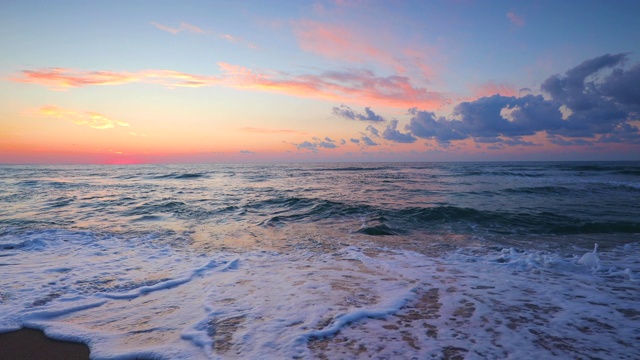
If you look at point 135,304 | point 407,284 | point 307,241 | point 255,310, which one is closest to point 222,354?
point 255,310

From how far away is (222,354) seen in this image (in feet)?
10.4

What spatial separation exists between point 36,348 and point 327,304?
3.31 metres

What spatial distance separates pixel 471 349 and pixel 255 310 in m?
2.63

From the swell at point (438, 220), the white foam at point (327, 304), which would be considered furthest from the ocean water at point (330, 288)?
the swell at point (438, 220)

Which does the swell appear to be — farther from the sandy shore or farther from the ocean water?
the sandy shore

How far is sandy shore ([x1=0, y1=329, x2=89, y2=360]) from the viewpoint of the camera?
3.19 m

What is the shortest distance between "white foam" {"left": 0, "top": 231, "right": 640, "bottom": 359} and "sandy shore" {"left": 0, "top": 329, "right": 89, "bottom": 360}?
128mm

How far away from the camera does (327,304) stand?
4.32 meters

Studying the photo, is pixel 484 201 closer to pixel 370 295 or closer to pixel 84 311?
pixel 370 295

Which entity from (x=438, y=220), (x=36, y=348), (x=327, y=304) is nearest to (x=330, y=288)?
(x=327, y=304)

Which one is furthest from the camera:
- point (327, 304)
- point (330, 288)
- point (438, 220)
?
point (438, 220)

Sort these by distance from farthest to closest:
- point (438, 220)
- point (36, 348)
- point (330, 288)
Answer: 1. point (438, 220)
2. point (330, 288)
3. point (36, 348)

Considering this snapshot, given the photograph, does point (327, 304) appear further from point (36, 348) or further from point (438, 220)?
point (438, 220)

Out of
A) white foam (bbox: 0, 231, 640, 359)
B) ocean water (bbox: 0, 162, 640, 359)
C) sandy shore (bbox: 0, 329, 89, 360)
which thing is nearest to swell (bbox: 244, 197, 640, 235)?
ocean water (bbox: 0, 162, 640, 359)
